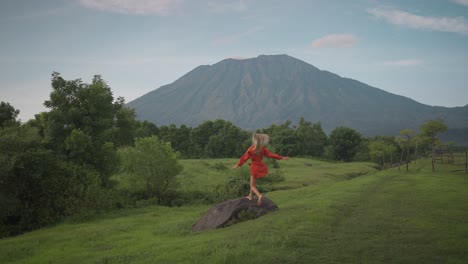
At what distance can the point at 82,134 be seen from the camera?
27.0 m

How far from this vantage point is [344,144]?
9925 centimetres

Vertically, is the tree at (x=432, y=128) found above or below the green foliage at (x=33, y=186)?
above

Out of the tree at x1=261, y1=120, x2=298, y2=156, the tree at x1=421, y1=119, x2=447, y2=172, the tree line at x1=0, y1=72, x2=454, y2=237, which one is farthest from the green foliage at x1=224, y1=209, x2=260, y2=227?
the tree at x1=261, y1=120, x2=298, y2=156

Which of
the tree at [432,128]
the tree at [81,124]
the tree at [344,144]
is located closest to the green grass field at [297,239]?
the tree at [81,124]

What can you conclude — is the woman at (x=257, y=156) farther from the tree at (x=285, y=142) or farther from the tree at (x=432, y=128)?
the tree at (x=285, y=142)

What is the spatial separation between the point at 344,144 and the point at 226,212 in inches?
3550

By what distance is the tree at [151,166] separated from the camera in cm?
3008

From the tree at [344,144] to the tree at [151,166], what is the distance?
76.7 m

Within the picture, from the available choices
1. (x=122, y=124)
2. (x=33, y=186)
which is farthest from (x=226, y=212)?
(x=122, y=124)

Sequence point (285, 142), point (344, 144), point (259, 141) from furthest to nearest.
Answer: point (285, 142) → point (344, 144) → point (259, 141)

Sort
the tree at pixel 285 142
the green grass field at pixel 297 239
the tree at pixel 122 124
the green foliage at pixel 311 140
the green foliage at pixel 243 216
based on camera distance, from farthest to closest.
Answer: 1. the green foliage at pixel 311 140
2. the tree at pixel 285 142
3. the tree at pixel 122 124
4. the green foliage at pixel 243 216
5. the green grass field at pixel 297 239

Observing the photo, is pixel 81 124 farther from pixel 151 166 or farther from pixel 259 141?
pixel 259 141

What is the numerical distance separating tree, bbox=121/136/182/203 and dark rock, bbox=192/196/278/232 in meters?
15.7

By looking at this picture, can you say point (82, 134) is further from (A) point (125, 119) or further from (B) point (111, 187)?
(A) point (125, 119)
